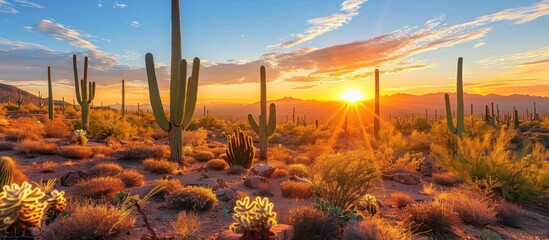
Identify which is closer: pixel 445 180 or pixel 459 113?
pixel 445 180

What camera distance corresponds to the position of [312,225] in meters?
6.75

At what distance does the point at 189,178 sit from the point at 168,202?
12.1 feet

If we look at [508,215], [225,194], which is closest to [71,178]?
→ [225,194]

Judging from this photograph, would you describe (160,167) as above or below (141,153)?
below

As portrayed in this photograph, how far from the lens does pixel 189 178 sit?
1222cm

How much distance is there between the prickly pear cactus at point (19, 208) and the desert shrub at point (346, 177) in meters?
5.71

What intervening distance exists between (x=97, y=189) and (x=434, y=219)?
7.54 meters

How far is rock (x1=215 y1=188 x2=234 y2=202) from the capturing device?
30.8 feet

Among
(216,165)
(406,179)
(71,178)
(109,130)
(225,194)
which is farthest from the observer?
(109,130)

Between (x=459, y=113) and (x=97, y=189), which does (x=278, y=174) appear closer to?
(x=97, y=189)

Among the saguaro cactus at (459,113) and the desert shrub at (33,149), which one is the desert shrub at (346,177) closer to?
the saguaro cactus at (459,113)

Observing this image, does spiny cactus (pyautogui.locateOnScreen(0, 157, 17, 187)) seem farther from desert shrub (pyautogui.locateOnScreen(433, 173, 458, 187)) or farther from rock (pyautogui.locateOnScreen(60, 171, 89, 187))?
desert shrub (pyautogui.locateOnScreen(433, 173, 458, 187))

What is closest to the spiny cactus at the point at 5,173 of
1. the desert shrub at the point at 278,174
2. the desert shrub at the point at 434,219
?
the desert shrub at the point at 278,174

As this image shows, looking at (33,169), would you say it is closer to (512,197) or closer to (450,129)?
(512,197)
